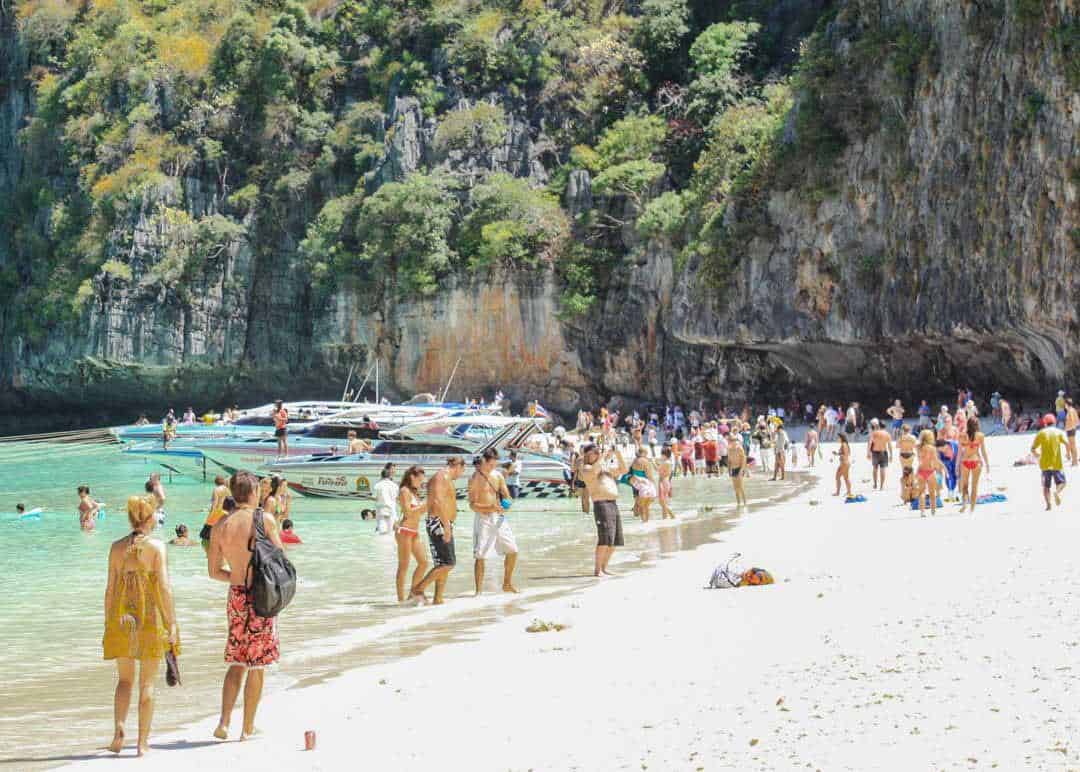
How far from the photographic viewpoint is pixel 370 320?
58.2 metres

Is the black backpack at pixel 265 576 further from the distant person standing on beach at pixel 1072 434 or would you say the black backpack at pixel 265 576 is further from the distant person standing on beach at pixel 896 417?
the distant person standing on beach at pixel 896 417

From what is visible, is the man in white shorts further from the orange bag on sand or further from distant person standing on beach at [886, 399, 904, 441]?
distant person standing on beach at [886, 399, 904, 441]

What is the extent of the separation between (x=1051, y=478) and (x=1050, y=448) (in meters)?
0.53

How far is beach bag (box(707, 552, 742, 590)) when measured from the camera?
586 inches

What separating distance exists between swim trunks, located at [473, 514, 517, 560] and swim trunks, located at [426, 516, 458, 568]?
0.41 meters

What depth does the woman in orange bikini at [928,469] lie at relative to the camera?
2088 centimetres

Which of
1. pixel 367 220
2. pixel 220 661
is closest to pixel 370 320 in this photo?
pixel 367 220

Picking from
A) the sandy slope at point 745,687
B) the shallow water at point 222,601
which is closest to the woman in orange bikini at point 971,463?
the shallow water at point 222,601

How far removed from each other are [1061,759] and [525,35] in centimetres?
5430

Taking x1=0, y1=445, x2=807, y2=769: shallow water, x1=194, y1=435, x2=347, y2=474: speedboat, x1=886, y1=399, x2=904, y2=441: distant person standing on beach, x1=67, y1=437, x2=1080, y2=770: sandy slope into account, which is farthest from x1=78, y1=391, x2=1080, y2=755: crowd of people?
x1=194, y1=435, x2=347, y2=474: speedboat

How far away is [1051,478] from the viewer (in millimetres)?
19594

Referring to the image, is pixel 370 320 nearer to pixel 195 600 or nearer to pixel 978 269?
pixel 978 269

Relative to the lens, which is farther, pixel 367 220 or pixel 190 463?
pixel 367 220

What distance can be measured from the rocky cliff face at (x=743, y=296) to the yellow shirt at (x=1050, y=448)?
1641cm
